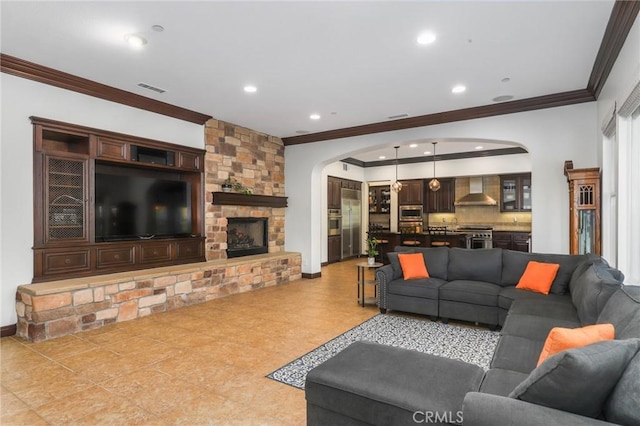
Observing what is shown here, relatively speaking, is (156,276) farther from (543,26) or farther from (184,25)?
(543,26)

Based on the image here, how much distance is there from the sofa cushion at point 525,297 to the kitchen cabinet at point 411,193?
21.1ft

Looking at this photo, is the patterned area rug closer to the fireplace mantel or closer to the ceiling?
the ceiling

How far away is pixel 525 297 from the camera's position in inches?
151

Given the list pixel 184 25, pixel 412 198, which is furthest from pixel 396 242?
pixel 184 25

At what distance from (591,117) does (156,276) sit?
6.30 m

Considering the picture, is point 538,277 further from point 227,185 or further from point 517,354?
point 227,185

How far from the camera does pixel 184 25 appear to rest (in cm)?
316

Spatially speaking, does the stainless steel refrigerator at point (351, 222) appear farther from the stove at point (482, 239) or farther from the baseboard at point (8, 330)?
the baseboard at point (8, 330)

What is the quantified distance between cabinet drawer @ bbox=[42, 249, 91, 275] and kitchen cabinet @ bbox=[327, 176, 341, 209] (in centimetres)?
606

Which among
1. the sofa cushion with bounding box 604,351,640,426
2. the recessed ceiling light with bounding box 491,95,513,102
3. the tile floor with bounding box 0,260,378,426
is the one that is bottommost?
the tile floor with bounding box 0,260,378,426

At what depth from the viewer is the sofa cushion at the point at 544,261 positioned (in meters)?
3.96

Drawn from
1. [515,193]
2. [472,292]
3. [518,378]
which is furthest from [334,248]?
[518,378]

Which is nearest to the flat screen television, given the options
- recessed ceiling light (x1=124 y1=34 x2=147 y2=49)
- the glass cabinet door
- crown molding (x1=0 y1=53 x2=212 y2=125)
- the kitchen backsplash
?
crown molding (x1=0 y1=53 x2=212 y2=125)

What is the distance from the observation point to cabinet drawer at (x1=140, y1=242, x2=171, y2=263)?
16.9 ft
